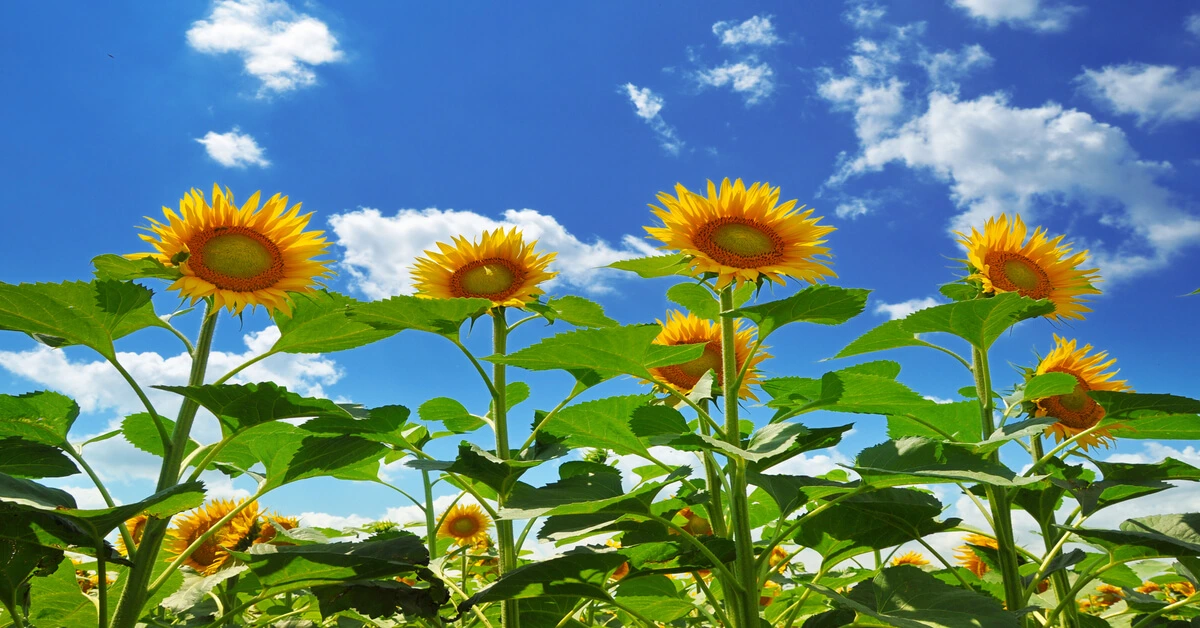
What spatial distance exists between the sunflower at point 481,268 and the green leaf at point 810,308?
823 mm

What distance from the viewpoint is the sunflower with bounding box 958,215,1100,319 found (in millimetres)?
2988

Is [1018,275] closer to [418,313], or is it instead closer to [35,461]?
[418,313]

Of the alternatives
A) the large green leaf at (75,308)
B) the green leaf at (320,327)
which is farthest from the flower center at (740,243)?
the large green leaf at (75,308)

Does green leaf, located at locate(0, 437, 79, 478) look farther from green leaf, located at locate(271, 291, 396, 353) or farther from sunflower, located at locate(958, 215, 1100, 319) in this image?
sunflower, located at locate(958, 215, 1100, 319)

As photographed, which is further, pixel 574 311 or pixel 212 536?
pixel 212 536

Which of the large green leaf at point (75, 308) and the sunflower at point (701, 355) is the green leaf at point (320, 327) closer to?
the large green leaf at point (75, 308)

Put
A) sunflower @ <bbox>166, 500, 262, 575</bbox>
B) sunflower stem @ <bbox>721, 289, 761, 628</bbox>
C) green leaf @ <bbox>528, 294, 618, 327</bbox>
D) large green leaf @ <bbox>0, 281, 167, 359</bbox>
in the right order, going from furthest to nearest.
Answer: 1. sunflower @ <bbox>166, 500, 262, 575</bbox>
2. green leaf @ <bbox>528, 294, 618, 327</bbox>
3. sunflower stem @ <bbox>721, 289, 761, 628</bbox>
4. large green leaf @ <bbox>0, 281, 167, 359</bbox>

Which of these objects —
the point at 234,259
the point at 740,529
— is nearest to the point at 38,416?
the point at 234,259

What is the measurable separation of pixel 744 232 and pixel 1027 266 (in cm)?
127

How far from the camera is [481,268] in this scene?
289 cm

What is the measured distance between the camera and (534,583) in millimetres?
2182

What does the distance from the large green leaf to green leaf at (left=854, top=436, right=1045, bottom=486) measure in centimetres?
200

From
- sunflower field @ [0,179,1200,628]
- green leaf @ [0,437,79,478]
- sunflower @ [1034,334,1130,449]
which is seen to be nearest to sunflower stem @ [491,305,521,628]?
sunflower field @ [0,179,1200,628]

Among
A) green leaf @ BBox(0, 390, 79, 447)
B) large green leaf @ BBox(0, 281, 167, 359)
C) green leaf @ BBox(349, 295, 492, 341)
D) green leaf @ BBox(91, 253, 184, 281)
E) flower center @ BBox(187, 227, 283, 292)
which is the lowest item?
green leaf @ BBox(0, 390, 79, 447)
